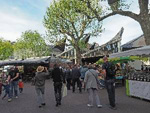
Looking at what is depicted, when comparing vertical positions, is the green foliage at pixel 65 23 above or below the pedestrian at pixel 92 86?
above

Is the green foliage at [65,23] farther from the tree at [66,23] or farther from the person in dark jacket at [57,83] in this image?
the person in dark jacket at [57,83]

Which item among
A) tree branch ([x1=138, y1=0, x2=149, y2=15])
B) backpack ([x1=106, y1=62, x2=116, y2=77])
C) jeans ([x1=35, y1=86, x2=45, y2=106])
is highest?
tree branch ([x1=138, y1=0, x2=149, y2=15])

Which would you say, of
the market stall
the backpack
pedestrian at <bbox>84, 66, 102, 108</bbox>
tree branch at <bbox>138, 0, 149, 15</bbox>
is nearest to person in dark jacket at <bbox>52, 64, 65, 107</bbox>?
pedestrian at <bbox>84, 66, 102, 108</bbox>

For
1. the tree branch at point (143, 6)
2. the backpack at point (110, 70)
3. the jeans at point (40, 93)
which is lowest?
the jeans at point (40, 93)

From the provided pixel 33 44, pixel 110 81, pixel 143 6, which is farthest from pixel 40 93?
pixel 33 44

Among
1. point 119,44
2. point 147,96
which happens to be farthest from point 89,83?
point 119,44

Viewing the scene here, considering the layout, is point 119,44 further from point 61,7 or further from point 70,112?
point 70,112

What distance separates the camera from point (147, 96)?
7.26m

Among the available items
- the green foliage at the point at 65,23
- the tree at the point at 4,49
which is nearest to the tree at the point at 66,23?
the green foliage at the point at 65,23

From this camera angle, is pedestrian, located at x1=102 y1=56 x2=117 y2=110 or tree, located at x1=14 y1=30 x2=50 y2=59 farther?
tree, located at x1=14 y1=30 x2=50 y2=59

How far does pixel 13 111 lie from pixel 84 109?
2674 millimetres

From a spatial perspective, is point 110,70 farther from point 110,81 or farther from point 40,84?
point 40,84

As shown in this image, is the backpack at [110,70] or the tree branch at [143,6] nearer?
the backpack at [110,70]

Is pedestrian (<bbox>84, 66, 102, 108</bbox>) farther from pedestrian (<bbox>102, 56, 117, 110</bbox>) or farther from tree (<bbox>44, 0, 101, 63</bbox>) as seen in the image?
tree (<bbox>44, 0, 101, 63</bbox>)
